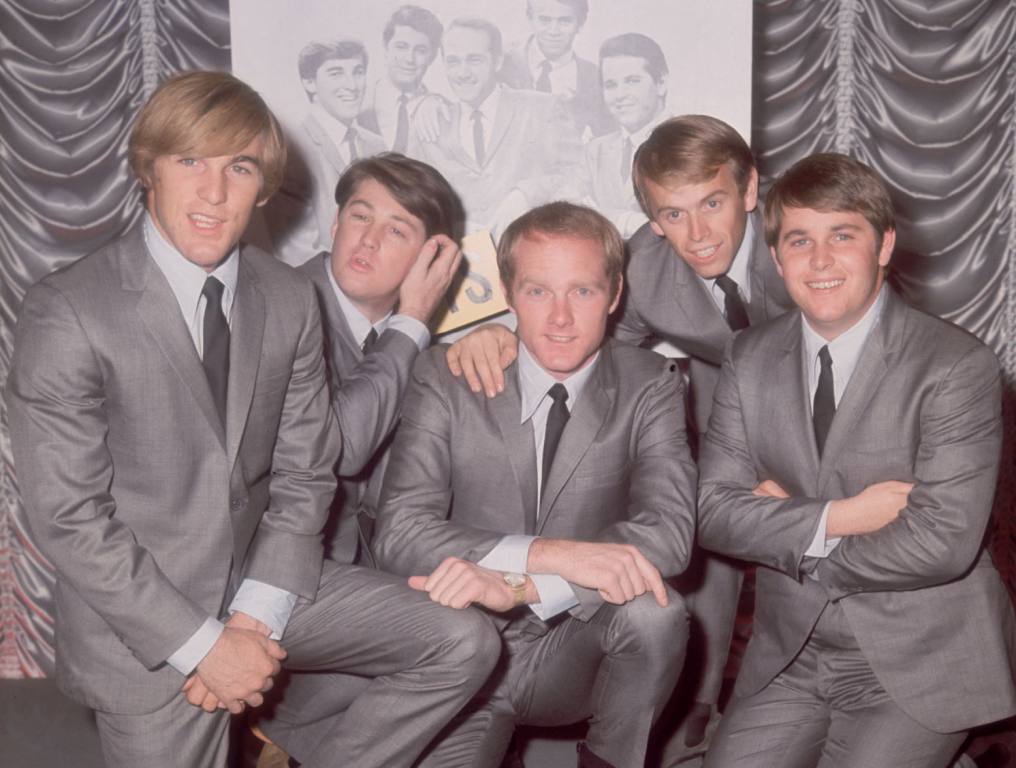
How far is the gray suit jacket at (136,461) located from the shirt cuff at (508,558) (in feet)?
1.37

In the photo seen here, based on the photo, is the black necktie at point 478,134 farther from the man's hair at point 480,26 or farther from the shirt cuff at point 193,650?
the shirt cuff at point 193,650

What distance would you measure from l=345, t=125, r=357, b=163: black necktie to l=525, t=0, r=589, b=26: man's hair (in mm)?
653

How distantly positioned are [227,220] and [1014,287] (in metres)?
2.75

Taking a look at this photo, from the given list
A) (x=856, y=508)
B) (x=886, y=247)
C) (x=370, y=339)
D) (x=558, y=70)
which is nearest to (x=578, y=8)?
(x=558, y=70)

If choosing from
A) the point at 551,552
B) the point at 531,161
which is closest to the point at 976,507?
the point at 551,552

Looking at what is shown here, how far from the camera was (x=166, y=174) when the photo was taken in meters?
2.30

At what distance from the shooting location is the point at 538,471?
264cm

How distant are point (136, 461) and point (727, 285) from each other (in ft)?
5.36

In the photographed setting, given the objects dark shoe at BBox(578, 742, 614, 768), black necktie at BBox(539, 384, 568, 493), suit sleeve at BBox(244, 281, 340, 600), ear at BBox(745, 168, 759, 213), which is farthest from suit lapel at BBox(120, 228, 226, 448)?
ear at BBox(745, 168, 759, 213)

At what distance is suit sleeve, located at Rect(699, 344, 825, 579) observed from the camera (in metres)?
2.44

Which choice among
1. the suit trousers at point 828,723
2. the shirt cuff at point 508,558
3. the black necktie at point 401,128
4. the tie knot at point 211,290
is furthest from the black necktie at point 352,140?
the suit trousers at point 828,723

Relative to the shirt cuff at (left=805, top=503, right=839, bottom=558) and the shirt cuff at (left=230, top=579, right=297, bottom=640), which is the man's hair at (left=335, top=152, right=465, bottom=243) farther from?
the shirt cuff at (left=805, top=503, right=839, bottom=558)

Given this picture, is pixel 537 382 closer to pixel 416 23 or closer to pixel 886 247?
pixel 886 247

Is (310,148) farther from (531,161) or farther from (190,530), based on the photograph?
(190,530)
